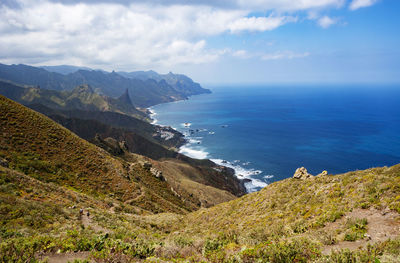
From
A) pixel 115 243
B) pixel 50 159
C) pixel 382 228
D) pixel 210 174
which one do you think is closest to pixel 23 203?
pixel 115 243

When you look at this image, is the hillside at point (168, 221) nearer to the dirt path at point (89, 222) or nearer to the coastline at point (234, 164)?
the dirt path at point (89, 222)

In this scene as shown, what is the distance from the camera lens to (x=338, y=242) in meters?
9.66

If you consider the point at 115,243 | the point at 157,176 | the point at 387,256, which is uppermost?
the point at 387,256

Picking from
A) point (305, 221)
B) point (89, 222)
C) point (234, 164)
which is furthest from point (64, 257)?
point (234, 164)

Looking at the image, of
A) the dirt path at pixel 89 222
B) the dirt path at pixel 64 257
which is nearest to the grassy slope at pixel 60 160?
the dirt path at pixel 89 222

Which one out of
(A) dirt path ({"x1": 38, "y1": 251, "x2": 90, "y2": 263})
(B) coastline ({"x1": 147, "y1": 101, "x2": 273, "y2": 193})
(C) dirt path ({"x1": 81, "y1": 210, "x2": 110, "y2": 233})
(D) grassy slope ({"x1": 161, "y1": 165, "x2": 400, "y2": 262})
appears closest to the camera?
(D) grassy slope ({"x1": 161, "y1": 165, "x2": 400, "y2": 262})

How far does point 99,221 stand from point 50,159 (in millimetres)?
19779

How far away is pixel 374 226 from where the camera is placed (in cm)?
1052

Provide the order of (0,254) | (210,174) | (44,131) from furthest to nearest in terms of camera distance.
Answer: (210,174), (44,131), (0,254)

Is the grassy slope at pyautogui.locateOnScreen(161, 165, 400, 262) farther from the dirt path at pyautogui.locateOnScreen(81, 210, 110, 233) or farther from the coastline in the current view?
the coastline

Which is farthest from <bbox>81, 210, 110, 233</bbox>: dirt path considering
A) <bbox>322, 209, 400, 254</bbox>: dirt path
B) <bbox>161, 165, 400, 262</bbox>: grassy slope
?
<bbox>322, 209, 400, 254</bbox>: dirt path

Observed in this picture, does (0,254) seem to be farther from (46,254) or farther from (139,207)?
(139,207)

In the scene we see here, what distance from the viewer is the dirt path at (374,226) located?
9305 mm

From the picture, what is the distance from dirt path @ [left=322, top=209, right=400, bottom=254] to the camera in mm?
9305
